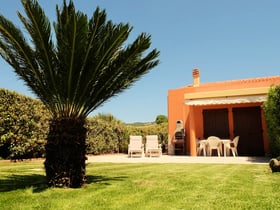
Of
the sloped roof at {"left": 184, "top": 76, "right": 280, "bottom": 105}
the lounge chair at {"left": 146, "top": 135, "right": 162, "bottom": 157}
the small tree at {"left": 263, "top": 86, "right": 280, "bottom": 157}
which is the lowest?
the lounge chair at {"left": 146, "top": 135, "right": 162, "bottom": 157}

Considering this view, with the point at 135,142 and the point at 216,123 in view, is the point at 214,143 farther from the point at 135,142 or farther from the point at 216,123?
the point at 135,142

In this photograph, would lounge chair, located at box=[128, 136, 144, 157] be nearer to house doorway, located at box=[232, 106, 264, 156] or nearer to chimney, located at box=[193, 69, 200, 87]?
house doorway, located at box=[232, 106, 264, 156]

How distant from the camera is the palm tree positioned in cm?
593

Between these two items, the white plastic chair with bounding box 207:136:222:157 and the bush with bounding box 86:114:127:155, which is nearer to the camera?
the white plastic chair with bounding box 207:136:222:157

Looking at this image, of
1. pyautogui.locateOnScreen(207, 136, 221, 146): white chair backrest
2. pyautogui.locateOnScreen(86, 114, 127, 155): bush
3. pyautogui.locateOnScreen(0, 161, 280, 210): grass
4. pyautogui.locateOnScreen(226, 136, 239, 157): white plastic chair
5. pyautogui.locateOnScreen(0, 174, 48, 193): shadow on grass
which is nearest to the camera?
pyautogui.locateOnScreen(0, 161, 280, 210): grass

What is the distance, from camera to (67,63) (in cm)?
616

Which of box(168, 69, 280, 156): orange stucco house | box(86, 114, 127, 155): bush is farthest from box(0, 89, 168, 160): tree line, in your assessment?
box(168, 69, 280, 156): orange stucco house

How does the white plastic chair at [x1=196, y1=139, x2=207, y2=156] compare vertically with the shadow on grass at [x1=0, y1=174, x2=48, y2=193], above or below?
above

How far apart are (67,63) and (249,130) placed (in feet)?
50.4

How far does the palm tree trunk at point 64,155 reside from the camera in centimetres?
628

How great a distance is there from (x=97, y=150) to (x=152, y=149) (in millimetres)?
5707

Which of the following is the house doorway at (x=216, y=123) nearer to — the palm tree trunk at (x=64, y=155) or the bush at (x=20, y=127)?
the bush at (x=20, y=127)

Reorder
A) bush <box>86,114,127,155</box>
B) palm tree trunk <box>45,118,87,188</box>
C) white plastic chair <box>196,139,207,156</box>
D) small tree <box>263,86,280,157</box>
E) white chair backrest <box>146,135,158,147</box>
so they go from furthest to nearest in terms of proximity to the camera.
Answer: bush <box>86,114,127,155</box>
white chair backrest <box>146,135,158,147</box>
white plastic chair <box>196,139,207,156</box>
small tree <box>263,86,280,157</box>
palm tree trunk <box>45,118,87,188</box>

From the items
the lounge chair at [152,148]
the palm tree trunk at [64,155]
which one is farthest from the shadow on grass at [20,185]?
the lounge chair at [152,148]
